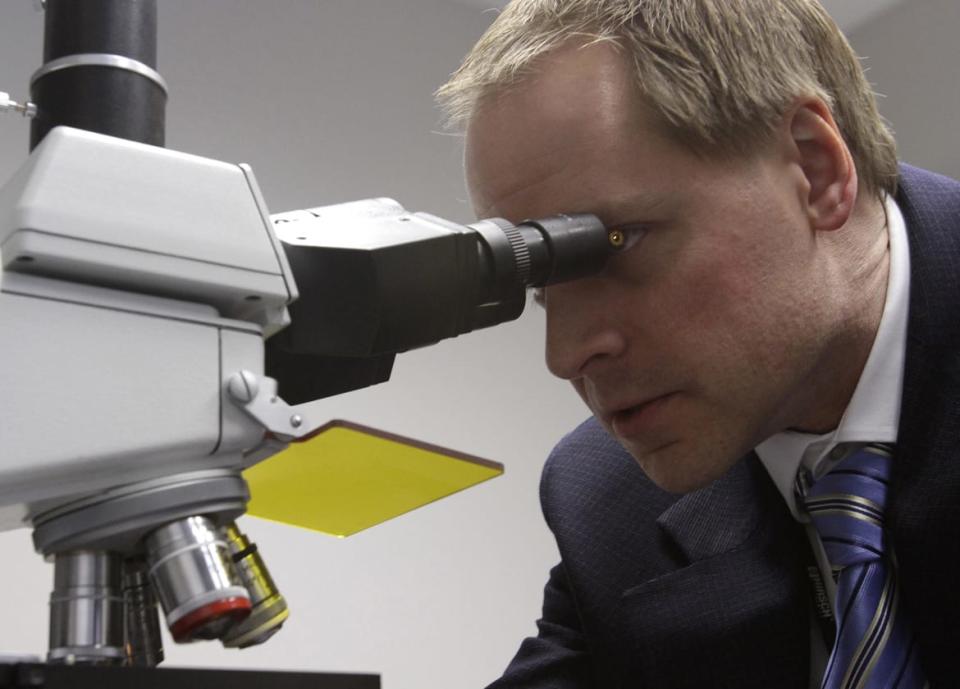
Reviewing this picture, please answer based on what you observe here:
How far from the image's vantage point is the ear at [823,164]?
41.1 inches

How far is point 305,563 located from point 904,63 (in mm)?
2244

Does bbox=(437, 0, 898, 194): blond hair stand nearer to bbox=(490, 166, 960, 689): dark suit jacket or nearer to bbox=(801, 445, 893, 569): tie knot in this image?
bbox=(490, 166, 960, 689): dark suit jacket

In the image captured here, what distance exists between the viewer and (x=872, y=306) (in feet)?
3.56

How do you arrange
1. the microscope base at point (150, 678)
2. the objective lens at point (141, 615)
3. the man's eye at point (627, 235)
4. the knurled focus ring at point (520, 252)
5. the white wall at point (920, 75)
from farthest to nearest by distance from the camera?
the white wall at point (920, 75)
the man's eye at point (627, 235)
the knurled focus ring at point (520, 252)
the objective lens at point (141, 615)
the microscope base at point (150, 678)

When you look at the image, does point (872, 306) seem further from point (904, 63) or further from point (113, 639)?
point (904, 63)

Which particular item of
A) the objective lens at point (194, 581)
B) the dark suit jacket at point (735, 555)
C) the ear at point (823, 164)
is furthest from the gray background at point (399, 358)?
the objective lens at point (194, 581)

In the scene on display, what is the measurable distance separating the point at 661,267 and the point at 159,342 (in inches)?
19.6

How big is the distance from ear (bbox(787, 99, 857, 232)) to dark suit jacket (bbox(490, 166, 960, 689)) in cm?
11

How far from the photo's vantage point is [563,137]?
0.95 meters

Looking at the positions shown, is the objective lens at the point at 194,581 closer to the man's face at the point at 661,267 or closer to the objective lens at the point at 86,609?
the objective lens at the point at 86,609

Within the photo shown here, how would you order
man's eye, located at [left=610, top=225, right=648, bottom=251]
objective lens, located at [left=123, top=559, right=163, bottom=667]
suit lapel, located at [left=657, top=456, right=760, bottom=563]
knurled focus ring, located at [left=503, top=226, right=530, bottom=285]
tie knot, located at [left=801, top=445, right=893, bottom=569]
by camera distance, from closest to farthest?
objective lens, located at [left=123, top=559, right=163, bottom=667] → knurled focus ring, located at [left=503, top=226, right=530, bottom=285] → man's eye, located at [left=610, top=225, right=648, bottom=251] → tie knot, located at [left=801, top=445, right=893, bottom=569] → suit lapel, located at [left=657, top=456, right=760, bottom=563]

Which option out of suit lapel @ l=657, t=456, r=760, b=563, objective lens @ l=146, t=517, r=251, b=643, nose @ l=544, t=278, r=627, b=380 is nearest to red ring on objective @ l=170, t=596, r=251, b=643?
objective lens @ l=146, t=517, r=251, b=643

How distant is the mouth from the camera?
972mm

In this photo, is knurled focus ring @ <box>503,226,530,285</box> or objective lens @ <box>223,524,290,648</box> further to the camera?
knurled focus ring @ <box>503,226,530,285</box>
